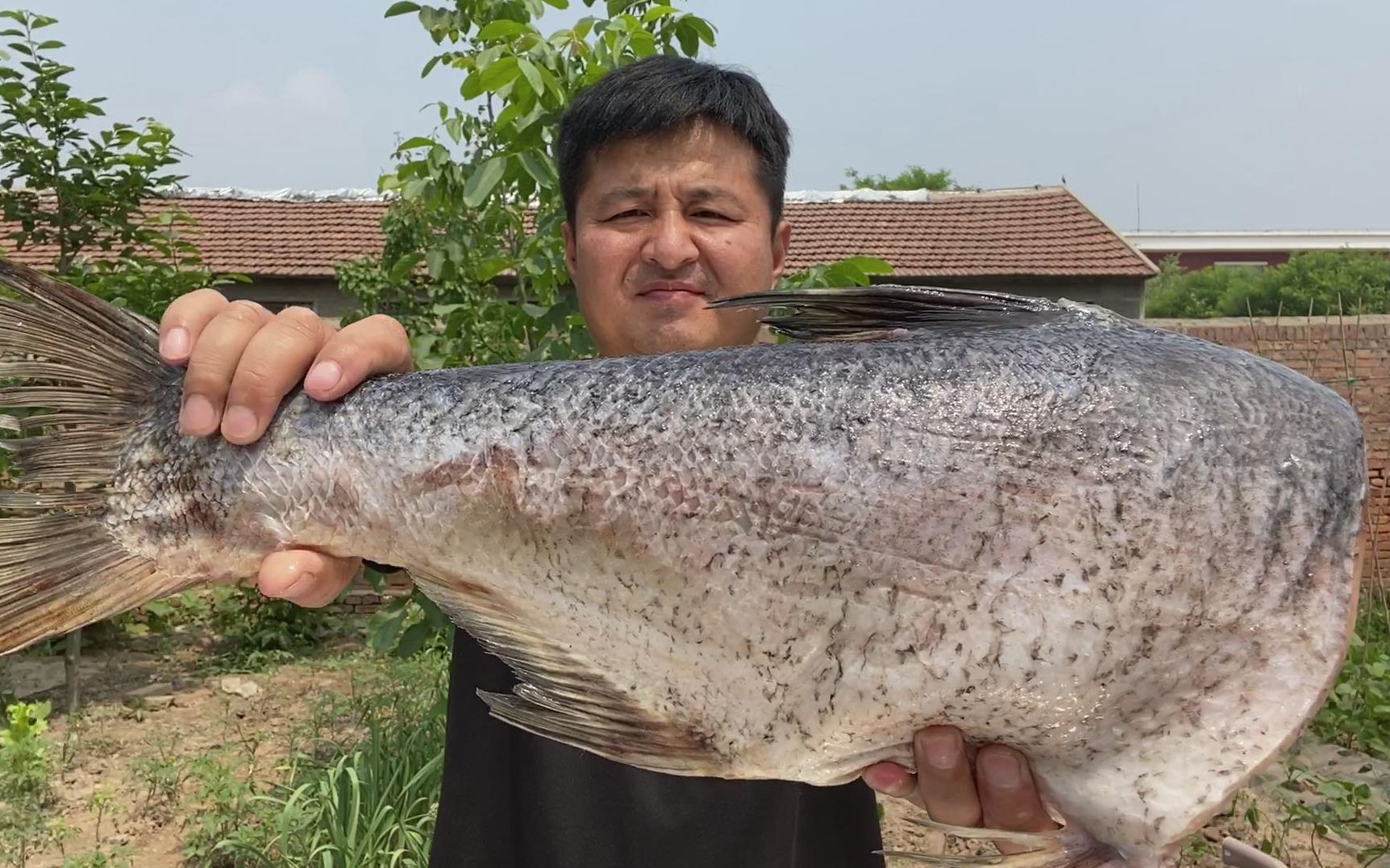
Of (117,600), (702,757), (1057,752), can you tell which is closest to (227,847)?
(117,600)

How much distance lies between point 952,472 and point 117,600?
141 centimetres

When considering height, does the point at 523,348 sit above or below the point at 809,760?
above

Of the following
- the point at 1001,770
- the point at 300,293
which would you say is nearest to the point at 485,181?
the point at 1001,770

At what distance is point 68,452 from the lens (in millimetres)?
1698

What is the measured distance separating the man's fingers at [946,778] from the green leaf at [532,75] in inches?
95.8

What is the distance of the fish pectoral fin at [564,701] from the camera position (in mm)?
1689

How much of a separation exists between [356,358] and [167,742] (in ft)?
19.4

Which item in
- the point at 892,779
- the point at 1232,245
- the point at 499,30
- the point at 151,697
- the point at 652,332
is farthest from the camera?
the point at 1232,245

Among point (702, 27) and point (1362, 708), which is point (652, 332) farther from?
point (1362, 708)

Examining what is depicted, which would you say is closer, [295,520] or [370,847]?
[295,520]

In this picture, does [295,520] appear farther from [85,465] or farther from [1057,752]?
[1057,752]

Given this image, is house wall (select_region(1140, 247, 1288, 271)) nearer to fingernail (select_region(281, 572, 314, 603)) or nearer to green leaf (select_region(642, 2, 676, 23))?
green leaf (select_region(642, 2, 676, 23))

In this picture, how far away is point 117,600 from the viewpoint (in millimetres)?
1659

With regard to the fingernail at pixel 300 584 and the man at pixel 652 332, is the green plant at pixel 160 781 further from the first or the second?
the fingernail at pixel 300 584
